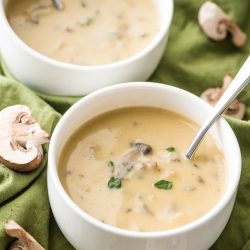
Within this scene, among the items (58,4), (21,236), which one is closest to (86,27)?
(58,4)

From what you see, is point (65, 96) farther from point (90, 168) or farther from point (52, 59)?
point (90, 168)

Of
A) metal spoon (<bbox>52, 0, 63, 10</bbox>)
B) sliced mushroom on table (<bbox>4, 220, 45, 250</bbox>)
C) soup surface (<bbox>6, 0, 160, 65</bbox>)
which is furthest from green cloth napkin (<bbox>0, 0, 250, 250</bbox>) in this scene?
metal spoon (<bbox>52, 0, 63, 10</bbox>)

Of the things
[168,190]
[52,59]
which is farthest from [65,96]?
[168,190]

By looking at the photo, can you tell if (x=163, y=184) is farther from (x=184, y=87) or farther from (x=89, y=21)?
(x=89, y=21)

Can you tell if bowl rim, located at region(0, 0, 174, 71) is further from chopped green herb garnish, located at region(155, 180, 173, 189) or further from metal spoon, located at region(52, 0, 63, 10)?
chopped green herb garnish, located at region(155, 180, 173, 189)

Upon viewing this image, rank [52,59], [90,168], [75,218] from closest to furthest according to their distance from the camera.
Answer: [75,218] → [90,168] → [52,59]

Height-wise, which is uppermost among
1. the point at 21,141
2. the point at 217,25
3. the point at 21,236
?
the point at 217,25
